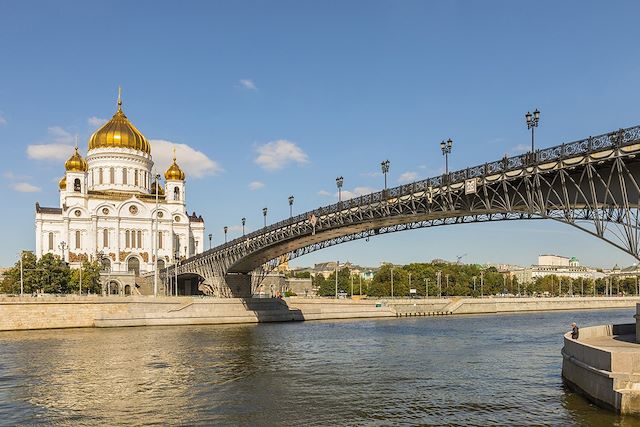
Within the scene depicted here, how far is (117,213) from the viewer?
104188 millimetres

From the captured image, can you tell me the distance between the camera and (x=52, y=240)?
4178 inches

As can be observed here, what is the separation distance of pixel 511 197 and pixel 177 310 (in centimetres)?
3972

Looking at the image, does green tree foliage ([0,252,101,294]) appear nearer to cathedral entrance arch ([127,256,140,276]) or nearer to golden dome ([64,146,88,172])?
cathedral entrance arch ([127,256,140,276])

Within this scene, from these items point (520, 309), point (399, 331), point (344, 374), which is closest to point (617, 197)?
point (344, 374)

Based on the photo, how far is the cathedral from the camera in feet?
→ 336

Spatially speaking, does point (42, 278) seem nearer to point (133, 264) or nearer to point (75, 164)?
point (133, 264)

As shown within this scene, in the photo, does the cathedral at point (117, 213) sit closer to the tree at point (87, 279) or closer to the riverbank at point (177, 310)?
the tree at point (87, 279)

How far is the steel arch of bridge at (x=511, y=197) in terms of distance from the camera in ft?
100

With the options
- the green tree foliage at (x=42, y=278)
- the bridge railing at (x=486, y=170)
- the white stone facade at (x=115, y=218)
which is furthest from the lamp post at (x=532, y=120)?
the white stone facade at (x=115, y=218)

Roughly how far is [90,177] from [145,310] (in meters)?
52.7

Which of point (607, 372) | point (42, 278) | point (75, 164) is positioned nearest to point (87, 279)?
point (42, 278)

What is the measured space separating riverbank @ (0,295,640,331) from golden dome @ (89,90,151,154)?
44.9 meters

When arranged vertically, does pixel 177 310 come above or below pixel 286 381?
above

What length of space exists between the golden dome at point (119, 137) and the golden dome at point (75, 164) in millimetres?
2806
